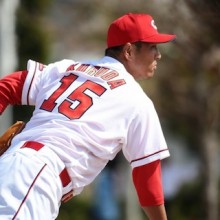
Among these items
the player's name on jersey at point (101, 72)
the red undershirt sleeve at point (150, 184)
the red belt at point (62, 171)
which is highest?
the player's name on jersey at point (101, 72)

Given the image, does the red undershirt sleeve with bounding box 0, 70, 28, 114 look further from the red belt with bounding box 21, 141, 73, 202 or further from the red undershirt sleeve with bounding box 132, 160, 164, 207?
the red undershirt sleeve with bounding box 132, 160, 164, 207

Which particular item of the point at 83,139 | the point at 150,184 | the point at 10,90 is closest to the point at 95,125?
the point at 83,139

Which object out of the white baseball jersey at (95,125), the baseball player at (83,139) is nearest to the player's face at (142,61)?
the baseball player at (83,139)

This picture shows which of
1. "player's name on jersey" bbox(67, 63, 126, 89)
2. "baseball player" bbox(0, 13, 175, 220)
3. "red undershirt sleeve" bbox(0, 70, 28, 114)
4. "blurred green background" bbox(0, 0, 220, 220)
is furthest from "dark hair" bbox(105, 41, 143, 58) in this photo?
"blurred green background" bbox(0, 0, 220, 220)

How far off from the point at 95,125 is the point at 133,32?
646 mm

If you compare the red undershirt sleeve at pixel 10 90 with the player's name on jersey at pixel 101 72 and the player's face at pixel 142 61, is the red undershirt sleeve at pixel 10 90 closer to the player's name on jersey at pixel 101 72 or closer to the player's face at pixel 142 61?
the player's name on jersey at pixel 101 72

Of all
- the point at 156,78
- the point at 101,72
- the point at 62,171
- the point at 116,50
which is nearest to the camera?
the point at 62,171

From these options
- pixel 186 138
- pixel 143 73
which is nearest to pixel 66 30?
pixel 186 138

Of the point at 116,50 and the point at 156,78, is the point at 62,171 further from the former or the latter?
the point at 156,78

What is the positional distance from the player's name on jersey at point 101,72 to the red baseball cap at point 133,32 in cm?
19

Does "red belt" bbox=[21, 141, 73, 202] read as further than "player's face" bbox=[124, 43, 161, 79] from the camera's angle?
No

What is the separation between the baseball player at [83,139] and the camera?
18.1 ft

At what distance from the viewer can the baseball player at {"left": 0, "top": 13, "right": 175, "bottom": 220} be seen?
5520 millimetres

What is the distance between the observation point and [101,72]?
591 centimetres
